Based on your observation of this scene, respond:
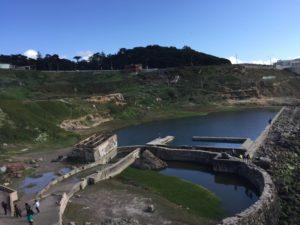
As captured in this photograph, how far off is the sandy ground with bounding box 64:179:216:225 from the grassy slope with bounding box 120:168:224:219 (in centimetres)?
132

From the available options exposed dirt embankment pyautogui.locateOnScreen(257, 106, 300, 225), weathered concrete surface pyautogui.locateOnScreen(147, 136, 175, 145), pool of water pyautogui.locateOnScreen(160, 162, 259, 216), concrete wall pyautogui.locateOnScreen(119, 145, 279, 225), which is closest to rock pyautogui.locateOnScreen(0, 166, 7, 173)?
concrete wall pyautogui.locateOnScreen(119, 145, 279, 225)

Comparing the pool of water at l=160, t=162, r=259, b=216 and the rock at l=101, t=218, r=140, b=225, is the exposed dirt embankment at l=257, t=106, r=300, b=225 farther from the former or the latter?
the rock at l=101, t=218, r=140, b=225

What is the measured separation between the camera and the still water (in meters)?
43.6

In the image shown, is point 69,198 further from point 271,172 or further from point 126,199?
point 271,172

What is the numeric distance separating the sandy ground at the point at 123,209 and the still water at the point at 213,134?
5.63 m

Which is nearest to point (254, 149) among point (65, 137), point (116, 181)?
point (116, 181)

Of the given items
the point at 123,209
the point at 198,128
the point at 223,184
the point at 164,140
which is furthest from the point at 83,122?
the point at 123,209

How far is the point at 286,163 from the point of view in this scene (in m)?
50.6

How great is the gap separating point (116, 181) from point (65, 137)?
30.4m

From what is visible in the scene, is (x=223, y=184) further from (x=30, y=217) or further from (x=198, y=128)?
(x=198, y=128)

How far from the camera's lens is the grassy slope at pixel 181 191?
126ft

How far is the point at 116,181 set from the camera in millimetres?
48594

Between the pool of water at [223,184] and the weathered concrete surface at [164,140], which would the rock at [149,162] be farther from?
the weathered concrete surface at [164,140]

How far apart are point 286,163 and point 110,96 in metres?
75.1
